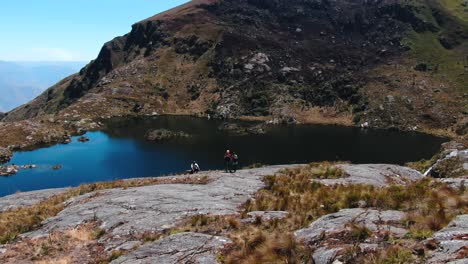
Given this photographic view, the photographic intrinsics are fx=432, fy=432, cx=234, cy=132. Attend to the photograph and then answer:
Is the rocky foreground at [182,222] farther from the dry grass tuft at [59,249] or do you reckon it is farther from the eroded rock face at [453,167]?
the eroded rock face at [453,167]

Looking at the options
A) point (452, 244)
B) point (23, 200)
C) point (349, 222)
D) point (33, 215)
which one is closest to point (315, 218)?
point (349, 222)

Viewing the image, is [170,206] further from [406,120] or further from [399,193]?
[406,120]

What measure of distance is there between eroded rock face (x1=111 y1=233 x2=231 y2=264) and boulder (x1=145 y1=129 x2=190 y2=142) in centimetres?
13364

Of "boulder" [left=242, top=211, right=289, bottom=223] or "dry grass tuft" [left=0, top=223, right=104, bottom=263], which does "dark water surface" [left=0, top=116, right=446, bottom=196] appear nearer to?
"dry grass tuft" [left=0, top=223, right=104, bottom=263]

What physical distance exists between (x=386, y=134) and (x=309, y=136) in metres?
32.9

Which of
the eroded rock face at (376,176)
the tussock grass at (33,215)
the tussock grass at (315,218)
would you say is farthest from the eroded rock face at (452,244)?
the tussock grass at (33,215)

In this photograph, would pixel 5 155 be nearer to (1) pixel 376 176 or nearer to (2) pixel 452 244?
(1) pixel 376 176

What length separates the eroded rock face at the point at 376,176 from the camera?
112ft

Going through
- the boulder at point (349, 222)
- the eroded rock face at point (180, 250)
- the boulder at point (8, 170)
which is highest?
the boulder at point (349, 222)

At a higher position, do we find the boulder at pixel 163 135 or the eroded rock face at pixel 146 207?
the eroded rock face at pixel 146 207

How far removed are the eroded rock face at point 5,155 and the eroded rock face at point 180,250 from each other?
12261cm

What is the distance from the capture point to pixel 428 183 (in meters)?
26.4

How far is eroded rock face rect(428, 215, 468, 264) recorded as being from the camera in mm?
13266

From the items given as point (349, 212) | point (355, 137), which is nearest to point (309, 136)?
point (355, 137)
